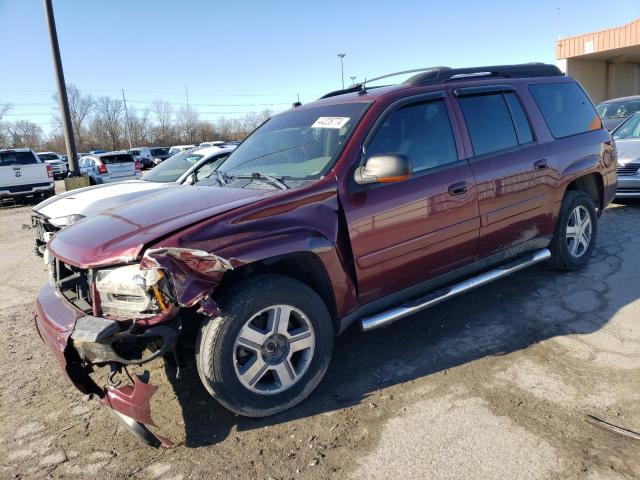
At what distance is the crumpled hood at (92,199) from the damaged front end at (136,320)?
309 centimetres

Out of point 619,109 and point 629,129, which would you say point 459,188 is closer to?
point 629,129

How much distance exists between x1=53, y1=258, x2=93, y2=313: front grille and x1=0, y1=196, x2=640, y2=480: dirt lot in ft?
2.56

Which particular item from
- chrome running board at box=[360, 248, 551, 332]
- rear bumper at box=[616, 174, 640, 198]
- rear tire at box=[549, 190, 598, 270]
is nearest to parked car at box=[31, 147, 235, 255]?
chrome running board at box=[360, 248, 551, 332]

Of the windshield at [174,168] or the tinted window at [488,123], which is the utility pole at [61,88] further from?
the tinted window at [488,123]

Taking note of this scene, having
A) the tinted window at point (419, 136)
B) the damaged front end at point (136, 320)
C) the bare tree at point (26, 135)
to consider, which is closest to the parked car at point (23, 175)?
the damaged front end at point (136, 320)

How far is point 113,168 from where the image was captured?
16.9 metres

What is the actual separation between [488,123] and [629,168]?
5.13 m

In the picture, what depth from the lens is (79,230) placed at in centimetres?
312

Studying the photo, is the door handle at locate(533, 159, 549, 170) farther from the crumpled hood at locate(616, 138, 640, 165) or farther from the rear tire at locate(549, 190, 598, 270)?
the crumpled hood at locate(616, 138, 640, 165)

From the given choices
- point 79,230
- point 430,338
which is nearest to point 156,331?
point 79,230

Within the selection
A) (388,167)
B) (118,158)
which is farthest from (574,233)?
(118,158)

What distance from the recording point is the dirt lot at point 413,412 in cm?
246

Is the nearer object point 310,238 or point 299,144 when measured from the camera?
point 310,238

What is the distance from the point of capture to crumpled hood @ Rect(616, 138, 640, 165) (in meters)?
7.71
